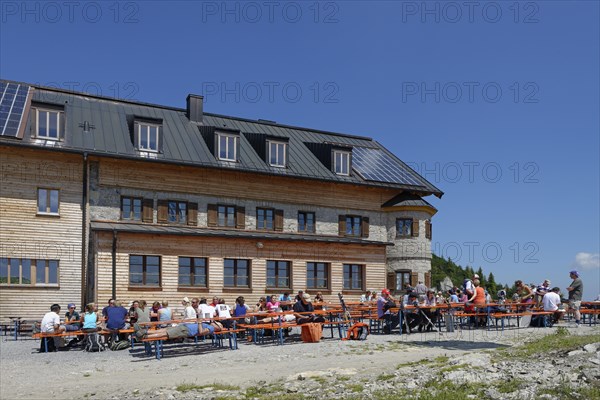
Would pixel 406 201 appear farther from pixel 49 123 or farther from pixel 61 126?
pixel 49 123

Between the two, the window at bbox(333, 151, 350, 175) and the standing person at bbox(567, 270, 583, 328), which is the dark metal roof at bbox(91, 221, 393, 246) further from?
the standing person at bbox(567, 270, 583, 328)

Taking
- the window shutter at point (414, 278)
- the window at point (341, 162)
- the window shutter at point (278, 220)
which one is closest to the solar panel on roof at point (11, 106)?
the window shutter at point (278, 220)

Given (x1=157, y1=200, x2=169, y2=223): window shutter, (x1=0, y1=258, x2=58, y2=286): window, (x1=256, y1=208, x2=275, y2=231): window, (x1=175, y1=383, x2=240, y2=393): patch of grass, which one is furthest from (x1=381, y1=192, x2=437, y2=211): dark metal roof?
(x1=175, y1=383, x2=240, y2=393): patch of grass

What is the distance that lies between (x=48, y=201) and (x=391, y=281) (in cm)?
1871

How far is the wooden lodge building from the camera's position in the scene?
27.0 meters

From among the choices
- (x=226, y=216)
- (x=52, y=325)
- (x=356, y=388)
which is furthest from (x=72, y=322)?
(x=226, y=216)

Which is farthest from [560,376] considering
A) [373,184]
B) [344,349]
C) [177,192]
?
[373,184]

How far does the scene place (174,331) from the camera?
55.8ft

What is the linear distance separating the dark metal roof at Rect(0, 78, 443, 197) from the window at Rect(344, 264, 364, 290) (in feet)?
15.1

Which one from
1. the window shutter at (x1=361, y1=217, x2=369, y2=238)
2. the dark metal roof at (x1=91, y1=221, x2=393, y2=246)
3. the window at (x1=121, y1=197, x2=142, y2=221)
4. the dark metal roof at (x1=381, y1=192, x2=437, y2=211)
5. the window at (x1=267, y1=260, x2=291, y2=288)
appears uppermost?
the dark metal roof at (x1=381, y1=192, x2=437, y2=211)

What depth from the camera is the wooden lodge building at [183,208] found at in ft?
88.7

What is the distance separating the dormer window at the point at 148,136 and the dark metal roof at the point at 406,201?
43.3 ft

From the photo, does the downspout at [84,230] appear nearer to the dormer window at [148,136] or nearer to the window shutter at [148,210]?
the window shutter at [148,210]

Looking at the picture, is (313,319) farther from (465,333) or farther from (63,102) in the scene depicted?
(63,102)
